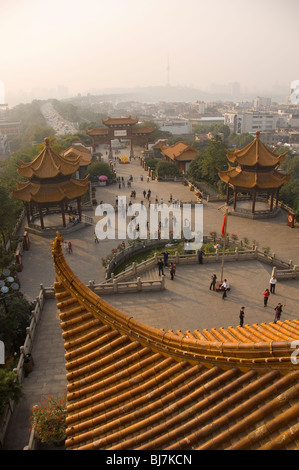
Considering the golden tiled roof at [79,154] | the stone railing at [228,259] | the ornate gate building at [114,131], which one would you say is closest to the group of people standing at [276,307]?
the stone railing at [228,259]

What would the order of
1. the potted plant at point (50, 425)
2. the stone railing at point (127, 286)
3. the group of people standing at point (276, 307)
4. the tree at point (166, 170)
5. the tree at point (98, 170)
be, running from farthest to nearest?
1. the tree at point (166, 170)
2. the tree at point (98, 170)
3. the stone railing at point (127, 286)
4. the group of people standing at point (276, 307)
5. the potted plant at point (50, 425)

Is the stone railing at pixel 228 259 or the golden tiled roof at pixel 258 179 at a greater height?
the golden tiled roof at pixel 258 179

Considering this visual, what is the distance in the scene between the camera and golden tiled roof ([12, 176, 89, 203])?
2578 centimetres

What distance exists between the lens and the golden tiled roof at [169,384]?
14.6ft

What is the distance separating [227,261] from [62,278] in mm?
15341

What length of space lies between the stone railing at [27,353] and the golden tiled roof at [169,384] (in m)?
5.11

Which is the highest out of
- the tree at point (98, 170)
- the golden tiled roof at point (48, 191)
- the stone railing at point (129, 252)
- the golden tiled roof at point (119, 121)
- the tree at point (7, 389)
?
the golden tiled roof at point (119, 121)

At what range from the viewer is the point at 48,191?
26172mm

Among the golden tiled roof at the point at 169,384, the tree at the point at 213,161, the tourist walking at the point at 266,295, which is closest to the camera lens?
the golden tiled roof at the point at 169,384

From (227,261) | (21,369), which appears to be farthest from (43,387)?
(227,261)

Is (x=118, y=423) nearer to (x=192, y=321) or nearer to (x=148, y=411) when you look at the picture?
(x=148, y=411)

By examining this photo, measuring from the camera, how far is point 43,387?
1186 centimetres

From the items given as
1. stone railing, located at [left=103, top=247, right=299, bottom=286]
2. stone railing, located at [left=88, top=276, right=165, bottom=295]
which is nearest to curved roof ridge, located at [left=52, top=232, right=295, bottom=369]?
stone railing, located at [left=88, top=276, right=165, bottom=295]

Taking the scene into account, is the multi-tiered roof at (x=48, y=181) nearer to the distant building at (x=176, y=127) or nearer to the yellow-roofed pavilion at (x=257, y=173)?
the yellow-roofed pavilion at (x=257, y=173)
